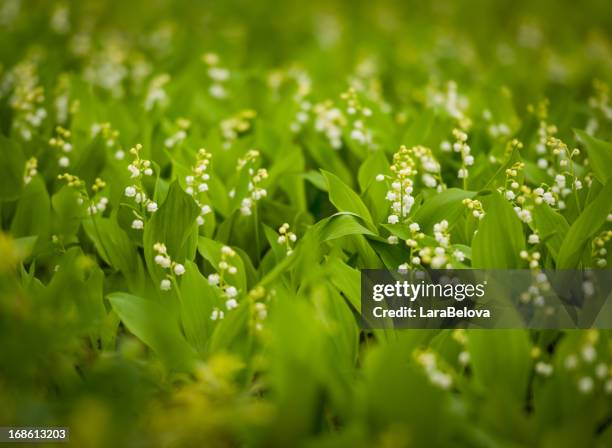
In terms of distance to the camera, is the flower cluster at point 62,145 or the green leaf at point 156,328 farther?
the flower cluster at point 62,145

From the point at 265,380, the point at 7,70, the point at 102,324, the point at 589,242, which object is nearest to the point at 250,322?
the point at 265,380

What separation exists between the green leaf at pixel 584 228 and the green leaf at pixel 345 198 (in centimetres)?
58

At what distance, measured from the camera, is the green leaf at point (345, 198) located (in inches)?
77.4

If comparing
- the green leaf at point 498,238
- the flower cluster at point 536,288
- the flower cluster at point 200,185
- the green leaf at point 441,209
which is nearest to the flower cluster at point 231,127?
the flower cluster at point 200,185

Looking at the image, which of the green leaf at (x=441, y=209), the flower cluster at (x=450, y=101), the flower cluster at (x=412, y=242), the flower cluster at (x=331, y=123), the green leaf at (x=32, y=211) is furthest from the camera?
the flower cluster at (x=450, y=101)

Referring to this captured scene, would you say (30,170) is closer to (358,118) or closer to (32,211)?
(32,211)

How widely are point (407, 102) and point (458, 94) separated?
0.26m

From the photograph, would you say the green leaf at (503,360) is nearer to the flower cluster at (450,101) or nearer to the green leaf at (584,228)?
the green leaf at (584,228)

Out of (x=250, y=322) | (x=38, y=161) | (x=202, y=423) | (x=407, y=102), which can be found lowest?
(x=202, y=423)

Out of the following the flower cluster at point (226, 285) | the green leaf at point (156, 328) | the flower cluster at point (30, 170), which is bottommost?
the green leaf at point (156, 328)

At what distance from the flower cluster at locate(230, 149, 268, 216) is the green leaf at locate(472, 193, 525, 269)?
2.25 ft

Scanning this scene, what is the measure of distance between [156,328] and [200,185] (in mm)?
509

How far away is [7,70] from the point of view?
3.21m

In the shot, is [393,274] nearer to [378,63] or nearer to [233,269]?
[233,269]
